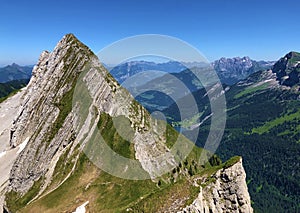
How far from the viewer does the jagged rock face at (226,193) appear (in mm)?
68125

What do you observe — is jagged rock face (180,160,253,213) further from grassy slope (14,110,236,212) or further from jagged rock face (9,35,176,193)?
jagged rock face (9,35,176,193)

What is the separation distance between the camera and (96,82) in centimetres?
11562

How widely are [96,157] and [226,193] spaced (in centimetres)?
4563

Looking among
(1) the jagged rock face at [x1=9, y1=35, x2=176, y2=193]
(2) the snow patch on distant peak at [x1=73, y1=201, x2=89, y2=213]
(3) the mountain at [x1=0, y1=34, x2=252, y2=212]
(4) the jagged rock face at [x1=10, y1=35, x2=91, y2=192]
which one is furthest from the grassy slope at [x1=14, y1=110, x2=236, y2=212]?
(4) the jagged rock face at [x1=10, y1=35, x2=91, y2=192]

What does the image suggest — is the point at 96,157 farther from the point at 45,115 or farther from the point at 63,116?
the point at 45,115

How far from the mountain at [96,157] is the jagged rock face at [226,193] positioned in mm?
226

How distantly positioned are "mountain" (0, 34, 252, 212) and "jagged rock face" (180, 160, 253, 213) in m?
0.23

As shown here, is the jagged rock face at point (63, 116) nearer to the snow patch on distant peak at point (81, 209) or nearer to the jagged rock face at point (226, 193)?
the snow patch on distant peak at point (81, 209)

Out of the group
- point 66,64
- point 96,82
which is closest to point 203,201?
point 96,82

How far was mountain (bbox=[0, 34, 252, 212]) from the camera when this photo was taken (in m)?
70.2

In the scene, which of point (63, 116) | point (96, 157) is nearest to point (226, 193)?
point (96, 157)

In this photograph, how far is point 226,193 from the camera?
6956 cm

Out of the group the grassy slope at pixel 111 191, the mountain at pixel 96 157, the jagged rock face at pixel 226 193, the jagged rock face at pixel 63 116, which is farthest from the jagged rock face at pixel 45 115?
the jagged rock face at pixel 226 193

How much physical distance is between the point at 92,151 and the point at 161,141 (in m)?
27.0
